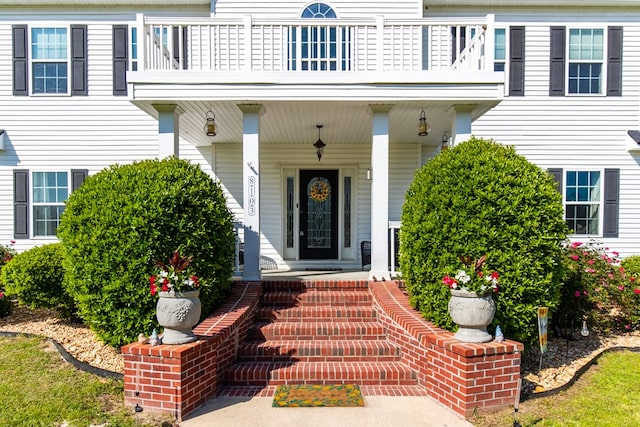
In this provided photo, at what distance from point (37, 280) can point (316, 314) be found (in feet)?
12.8

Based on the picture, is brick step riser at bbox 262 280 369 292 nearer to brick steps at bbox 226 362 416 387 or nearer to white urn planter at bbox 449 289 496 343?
brick steps at bbox 226 362 416 387

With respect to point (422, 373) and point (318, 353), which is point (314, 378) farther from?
point (422, 373)

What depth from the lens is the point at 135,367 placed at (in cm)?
361

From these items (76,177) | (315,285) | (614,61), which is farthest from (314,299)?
(614,61)

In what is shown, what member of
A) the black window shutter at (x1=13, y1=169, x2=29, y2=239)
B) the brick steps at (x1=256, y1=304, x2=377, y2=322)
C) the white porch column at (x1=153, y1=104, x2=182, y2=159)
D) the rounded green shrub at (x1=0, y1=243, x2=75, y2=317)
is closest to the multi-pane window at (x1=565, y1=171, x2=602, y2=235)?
the brick steps at (x1=256, y1=304, x2=377, y2=322)

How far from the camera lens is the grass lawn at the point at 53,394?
3.44 m

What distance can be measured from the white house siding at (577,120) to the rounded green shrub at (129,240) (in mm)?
7171

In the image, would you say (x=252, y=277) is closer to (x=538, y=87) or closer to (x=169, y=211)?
(x=169, y=211)

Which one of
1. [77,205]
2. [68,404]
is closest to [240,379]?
[68,404]

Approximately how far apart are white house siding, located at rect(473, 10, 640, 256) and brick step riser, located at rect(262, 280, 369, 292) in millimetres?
5453

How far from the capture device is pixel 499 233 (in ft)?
13.8

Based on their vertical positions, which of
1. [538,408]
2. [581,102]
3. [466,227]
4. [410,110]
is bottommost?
[538,408]

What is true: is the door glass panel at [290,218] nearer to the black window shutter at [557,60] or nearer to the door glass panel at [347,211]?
the door glass panel at [347,211]

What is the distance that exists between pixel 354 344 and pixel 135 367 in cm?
240
